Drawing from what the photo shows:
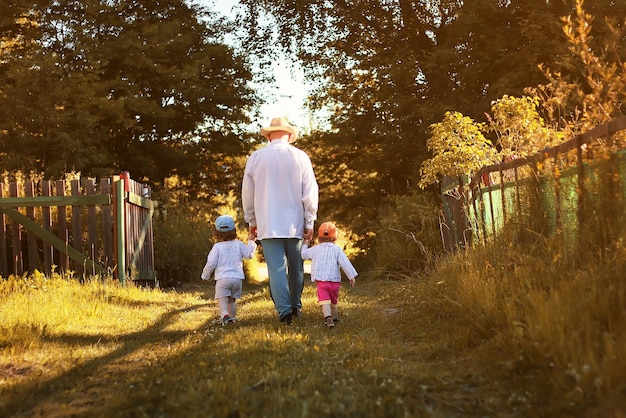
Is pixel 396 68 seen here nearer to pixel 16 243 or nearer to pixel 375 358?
pixel 16 243

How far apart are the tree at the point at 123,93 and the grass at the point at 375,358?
43.1ft

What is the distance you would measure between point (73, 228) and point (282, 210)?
6.13 metres

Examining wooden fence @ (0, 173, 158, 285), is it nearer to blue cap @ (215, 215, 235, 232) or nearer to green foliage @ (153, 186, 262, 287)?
green foliage @ (153, 186, 262, 287)

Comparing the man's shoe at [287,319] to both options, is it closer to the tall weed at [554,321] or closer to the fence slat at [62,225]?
the tall weed at [554,321]

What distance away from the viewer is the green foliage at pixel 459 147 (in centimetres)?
1321

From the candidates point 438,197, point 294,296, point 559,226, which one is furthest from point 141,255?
point 559,226

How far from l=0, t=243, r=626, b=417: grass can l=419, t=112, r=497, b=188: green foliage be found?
205 inches

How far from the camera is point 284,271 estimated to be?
7922 mm

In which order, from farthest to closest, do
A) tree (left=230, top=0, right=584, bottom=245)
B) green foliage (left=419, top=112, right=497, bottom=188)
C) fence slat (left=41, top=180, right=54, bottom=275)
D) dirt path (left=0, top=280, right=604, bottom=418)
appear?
tree (left=230, top=0, right=584, bottom=245) < green foliage (left=419, top=112, right=497, bottom=188) < fence slat (left=41, top=180, right=54, bottom=275) < dirt path (left=0, top=280, right=604, bottom=418)

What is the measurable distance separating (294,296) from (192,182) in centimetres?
1794

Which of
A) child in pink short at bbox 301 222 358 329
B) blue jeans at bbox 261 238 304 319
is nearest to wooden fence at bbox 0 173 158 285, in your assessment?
blue jeans at bbox 261 238 304 319

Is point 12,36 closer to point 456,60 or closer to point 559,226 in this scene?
point 456,60

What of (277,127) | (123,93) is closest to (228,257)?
(277,127)

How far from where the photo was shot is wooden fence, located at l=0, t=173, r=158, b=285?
12.7 meters
